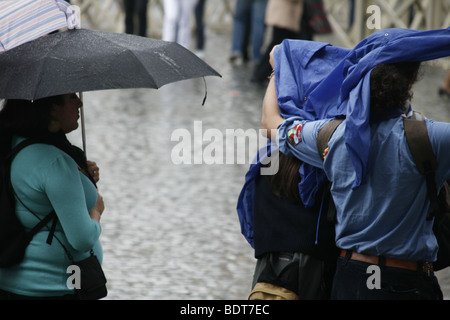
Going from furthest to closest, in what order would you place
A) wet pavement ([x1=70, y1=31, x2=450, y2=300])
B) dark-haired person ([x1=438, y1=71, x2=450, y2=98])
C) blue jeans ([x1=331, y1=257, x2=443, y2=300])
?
dark-haired person ([x1=438, y1=71, x2=450, y2=98]) → wet pavement ([x1=70, y1=31, x2=450, y2=300]) → blue jeans ([x1=331, y1=257, x2=443, y2=300])

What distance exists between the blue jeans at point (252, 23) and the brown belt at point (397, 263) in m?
9.18

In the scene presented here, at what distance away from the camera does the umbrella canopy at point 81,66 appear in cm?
265

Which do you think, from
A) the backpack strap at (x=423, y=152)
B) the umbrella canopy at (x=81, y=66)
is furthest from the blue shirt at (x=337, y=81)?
the umbrella canopy at (x=81, y=66)

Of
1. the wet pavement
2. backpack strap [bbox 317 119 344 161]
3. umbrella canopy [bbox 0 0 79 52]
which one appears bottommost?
the wet pavement

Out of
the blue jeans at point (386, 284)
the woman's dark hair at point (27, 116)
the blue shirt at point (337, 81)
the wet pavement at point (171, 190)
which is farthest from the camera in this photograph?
the wet pavement at point (171, 190)

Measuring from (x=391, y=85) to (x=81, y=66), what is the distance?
3.42 ft

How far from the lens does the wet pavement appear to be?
490 cm

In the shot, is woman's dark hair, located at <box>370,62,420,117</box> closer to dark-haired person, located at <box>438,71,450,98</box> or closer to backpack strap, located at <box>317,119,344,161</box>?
backpack strap, located at <box>317,119,344,161</box>

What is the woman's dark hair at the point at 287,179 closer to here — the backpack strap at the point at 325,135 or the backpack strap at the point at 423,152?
the backpack strap at the point at 325,135

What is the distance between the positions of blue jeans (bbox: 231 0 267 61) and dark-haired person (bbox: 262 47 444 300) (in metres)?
9.08

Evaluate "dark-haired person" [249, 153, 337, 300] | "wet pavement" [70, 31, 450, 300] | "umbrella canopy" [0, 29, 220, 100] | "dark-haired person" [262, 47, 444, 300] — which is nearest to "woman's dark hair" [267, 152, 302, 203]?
"dark-haired person" [249, 153, 337, 300]

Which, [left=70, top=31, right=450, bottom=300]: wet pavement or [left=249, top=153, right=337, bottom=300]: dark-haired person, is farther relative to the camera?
[left=70, top=31, right=450, bottom=300]: wet pavement

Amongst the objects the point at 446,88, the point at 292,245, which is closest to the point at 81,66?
the point at 292,245

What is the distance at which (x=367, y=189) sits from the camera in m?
2.74
